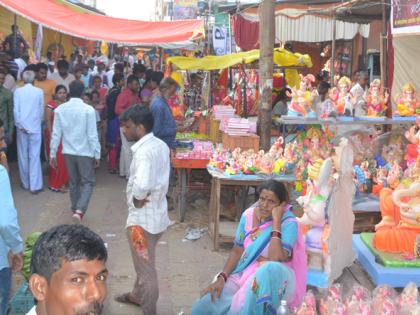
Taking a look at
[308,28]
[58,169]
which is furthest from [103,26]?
[308,28]

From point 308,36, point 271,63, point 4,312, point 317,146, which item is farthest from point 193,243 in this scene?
point 308,36

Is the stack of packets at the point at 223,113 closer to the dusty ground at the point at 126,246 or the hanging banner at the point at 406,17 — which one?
the dusty ground at the point at 126,246

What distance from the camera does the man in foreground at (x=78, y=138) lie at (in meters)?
6.75

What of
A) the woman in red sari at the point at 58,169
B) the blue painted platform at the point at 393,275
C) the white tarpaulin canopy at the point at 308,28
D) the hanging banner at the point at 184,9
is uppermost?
the hanging banner at the point at 184,9

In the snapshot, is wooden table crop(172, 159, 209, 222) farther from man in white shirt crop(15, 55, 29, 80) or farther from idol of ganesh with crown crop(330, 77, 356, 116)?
man in white shirt crop(15, 55, 29, 80)

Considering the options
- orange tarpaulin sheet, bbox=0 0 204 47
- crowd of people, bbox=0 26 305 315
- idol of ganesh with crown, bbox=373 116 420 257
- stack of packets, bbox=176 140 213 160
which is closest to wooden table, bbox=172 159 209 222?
stack of packets, bbox=176 140 213 160

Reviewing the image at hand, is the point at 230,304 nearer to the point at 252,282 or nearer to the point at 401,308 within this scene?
the point at 252,282

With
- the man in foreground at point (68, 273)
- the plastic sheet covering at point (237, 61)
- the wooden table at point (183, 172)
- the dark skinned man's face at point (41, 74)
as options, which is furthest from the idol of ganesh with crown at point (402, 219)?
the dark skinned man's face at point (41, 74)

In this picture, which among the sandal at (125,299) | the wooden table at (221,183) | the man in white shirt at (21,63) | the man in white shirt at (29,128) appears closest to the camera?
the sandal at (125,299)

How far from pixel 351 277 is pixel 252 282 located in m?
1.12

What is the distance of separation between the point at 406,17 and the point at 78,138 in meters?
3.86

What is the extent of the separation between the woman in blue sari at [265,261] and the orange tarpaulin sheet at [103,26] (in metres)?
5.74

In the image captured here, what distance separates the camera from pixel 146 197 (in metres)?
4.27

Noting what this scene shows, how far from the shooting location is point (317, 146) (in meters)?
5.86
